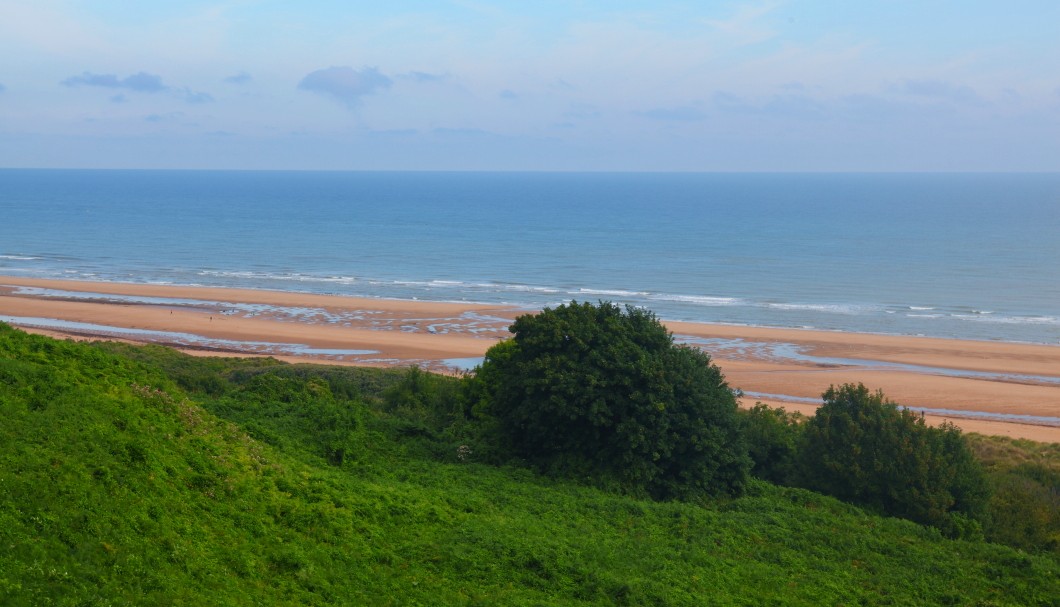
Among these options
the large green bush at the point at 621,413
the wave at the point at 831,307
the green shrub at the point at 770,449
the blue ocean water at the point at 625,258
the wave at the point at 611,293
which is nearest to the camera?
the large green bush at the point at 621,413

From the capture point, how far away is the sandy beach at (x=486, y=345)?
37.9 meters

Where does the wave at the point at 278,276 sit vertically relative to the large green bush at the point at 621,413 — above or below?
above

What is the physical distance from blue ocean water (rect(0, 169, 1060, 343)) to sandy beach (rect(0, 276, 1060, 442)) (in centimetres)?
527

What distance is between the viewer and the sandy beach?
3794 centimetres

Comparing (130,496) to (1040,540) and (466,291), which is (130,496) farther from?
(466,291)

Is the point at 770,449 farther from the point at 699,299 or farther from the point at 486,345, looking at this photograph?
the point at 699,299

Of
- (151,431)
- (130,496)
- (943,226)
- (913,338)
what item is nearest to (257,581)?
(130,496)

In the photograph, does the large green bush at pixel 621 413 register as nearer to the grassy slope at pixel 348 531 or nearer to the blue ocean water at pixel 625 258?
the grassy slope at pixel 348 531

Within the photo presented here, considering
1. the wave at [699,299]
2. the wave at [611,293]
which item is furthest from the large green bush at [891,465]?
the wave at [611,293]

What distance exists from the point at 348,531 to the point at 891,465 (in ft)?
40.4

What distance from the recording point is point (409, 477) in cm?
1712

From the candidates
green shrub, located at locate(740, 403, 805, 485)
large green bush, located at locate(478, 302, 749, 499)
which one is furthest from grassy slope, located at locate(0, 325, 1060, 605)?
green shrub, located at locate(740, 403, 805, 485)

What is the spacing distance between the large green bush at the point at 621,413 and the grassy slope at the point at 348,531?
108cm

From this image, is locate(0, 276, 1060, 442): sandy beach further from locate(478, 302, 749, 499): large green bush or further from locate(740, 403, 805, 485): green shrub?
locate(478, 302, 749, 499): large green bush
